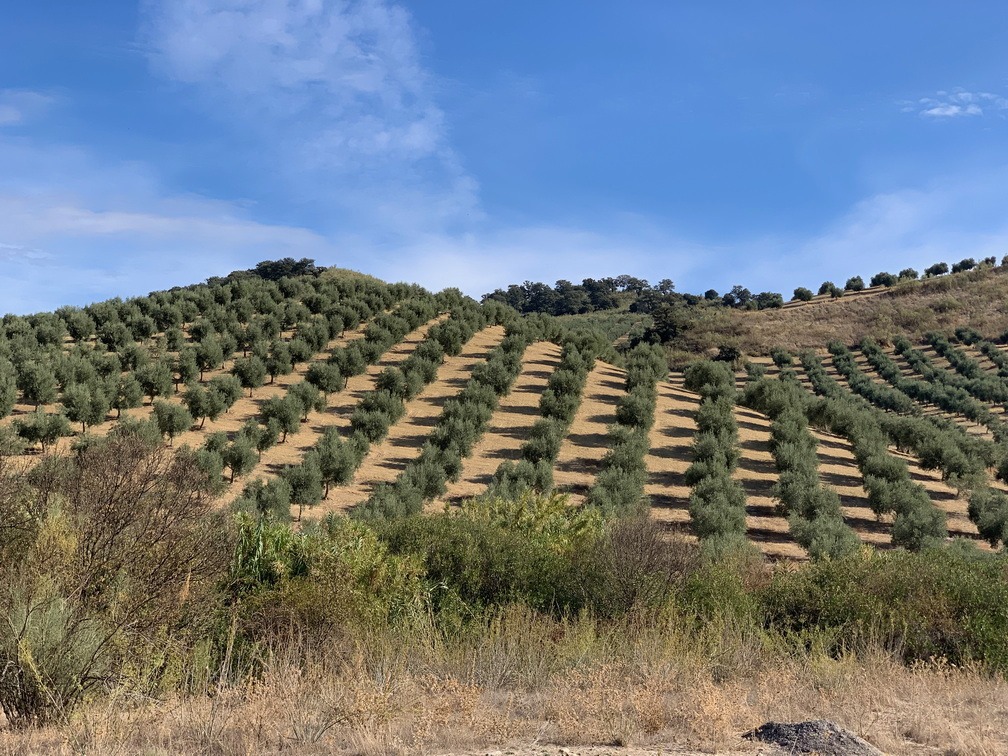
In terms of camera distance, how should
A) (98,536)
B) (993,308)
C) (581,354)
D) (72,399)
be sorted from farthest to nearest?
(993,308), (581,354), (72,399), (98,536)

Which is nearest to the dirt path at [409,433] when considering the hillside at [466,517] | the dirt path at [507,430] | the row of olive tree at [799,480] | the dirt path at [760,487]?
the hillside at [466,517]

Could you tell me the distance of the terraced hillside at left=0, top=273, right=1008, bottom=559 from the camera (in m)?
27.1

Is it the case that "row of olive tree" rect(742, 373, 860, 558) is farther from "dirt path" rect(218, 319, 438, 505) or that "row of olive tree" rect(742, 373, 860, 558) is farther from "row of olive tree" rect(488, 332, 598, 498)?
"dirt path" rect(218, 319, 438, 505)

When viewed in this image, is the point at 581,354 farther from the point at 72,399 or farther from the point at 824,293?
the point at 824,293

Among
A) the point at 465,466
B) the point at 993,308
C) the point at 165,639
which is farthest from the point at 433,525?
the point at 993,308

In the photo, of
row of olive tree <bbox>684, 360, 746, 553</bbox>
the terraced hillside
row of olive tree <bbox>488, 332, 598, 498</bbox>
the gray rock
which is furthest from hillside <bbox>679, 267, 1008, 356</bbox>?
the gray rock

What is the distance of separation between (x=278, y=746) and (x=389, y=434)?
29.9 meters

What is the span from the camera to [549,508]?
63.8 feet

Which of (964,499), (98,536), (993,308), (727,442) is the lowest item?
(964,499)

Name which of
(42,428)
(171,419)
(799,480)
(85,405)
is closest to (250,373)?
(171,419)

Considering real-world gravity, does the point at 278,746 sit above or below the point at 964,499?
above

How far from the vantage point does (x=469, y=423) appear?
3466 centimetres

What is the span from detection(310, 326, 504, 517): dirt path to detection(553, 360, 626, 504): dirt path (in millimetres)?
7101

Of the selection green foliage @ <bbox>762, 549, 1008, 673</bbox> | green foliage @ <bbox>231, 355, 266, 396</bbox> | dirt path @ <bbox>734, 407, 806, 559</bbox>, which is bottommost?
dirt path @ <bbox>734, 407, 806, 559</bbox>
